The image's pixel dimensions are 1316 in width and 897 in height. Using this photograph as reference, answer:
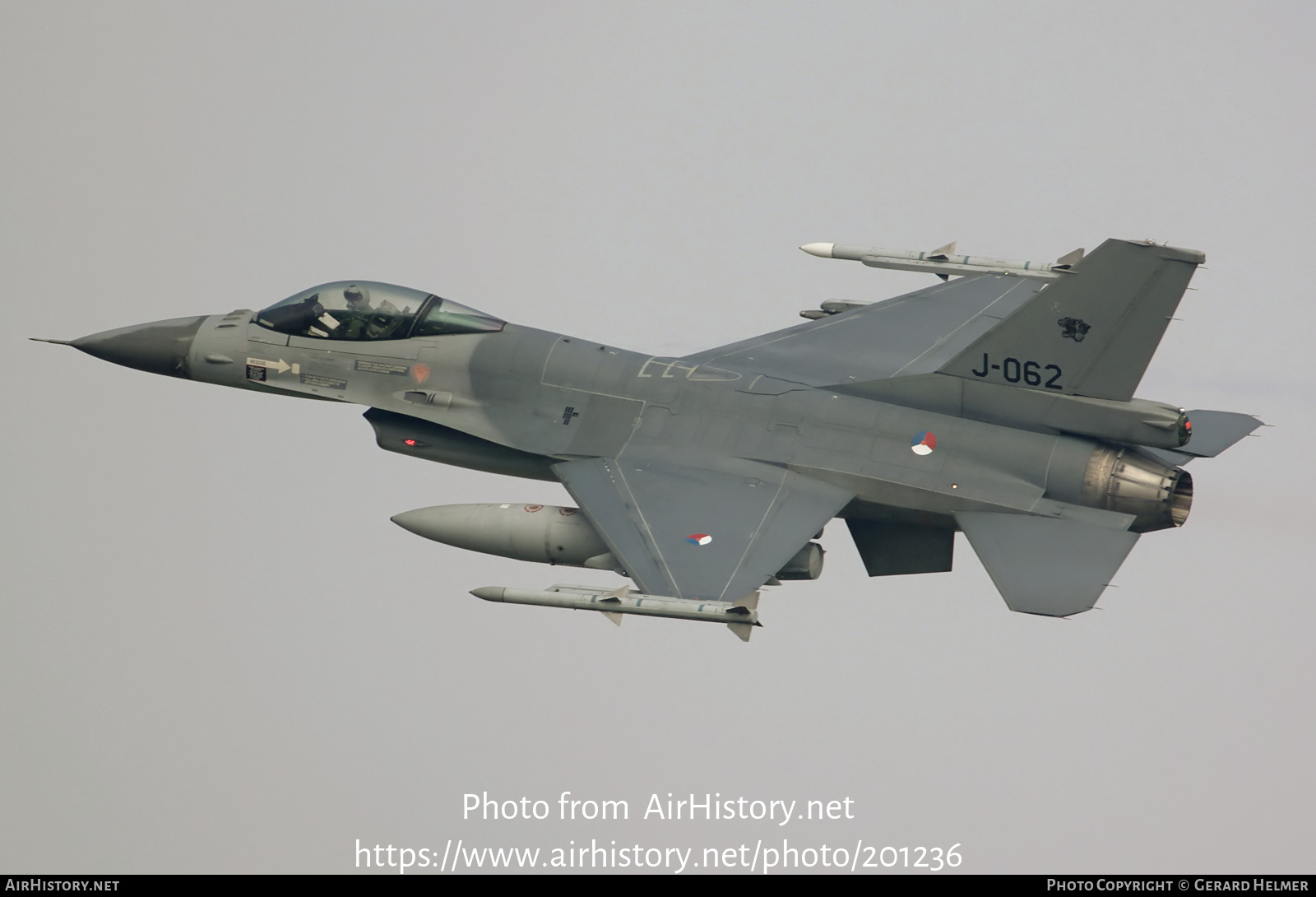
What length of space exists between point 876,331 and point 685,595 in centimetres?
580

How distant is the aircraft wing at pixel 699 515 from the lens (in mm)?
23047

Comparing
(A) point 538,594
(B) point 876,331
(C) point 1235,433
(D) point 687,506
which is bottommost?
(A) point 538,594

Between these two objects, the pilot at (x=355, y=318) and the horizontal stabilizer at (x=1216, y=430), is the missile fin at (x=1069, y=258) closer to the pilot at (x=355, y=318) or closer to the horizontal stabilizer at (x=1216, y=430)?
the horizontal stabilizer at (x=1216, y=430)

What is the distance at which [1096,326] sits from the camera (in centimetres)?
2286

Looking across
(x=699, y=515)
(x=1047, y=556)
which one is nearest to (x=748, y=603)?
(x=699, y=515)

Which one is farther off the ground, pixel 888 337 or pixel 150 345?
pixel 888 337

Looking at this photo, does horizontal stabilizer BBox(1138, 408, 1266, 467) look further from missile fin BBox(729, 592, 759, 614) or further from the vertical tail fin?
missile fin BBox(729, 592, 759, 614)

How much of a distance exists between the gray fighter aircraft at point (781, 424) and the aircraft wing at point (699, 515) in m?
0.03

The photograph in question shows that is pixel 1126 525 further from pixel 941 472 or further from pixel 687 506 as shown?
pixel 687 506

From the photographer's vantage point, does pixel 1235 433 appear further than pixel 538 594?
Yes

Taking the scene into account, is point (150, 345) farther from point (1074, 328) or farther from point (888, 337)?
point (1074, 328)

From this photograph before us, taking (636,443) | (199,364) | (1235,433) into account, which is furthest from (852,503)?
(199,364)

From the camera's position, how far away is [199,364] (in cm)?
2631

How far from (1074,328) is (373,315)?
901cm
